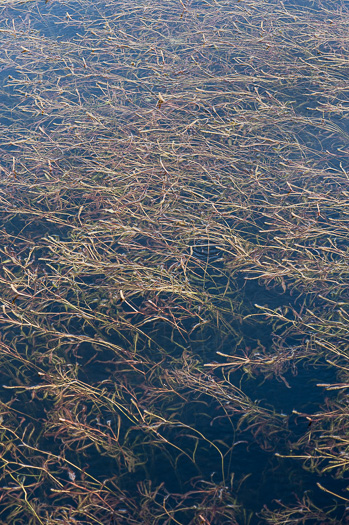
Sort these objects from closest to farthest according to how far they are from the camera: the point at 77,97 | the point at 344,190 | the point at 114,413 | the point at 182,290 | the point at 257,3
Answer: the point at 114,413 < the point at 182,290 < the point at 344,190 < the point at 77,97 < the point at 257,3

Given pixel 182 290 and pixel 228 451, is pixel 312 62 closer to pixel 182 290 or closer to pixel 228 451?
pixel 182 290

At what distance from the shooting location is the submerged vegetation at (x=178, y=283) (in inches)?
86.2

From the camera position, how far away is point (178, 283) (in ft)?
9.71

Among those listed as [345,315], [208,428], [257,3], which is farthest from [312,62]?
[208,428]

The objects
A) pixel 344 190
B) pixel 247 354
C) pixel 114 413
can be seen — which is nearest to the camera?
pixel 114 413

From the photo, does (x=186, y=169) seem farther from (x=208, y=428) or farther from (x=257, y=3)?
(x=257, y=3)

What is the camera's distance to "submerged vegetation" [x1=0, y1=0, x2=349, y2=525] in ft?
7.18

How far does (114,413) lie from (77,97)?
3.55 m

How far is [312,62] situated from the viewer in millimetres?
4832

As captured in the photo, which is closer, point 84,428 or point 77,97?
point 84,428

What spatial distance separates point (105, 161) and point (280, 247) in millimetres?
1759

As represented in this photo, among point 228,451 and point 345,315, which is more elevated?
point 345,315

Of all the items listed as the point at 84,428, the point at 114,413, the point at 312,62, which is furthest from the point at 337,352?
the point at 312,62

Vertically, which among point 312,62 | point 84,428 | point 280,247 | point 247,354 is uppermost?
point 312,62
